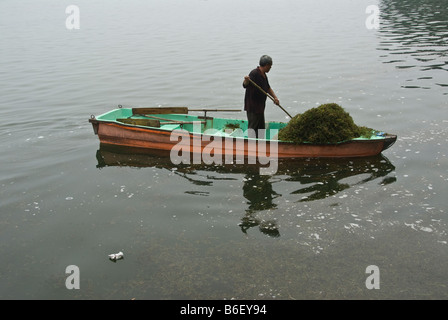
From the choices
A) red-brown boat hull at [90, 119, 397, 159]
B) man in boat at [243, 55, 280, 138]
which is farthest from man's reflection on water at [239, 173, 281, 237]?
man in boat at [243, 55, 280, 138]

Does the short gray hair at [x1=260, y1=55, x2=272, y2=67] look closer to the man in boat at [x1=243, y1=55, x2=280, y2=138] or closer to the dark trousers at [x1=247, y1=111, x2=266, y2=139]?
the man in boat at [x1=243, y1=55, x2=280, y2=138]

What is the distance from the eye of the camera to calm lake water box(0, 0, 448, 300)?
7449mm

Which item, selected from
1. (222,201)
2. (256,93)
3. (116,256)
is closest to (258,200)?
(222,201)

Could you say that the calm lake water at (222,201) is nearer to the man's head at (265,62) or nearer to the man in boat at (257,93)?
the man in boat at (257,93)

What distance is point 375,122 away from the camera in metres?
15.3

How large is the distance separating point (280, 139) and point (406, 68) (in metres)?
14.5

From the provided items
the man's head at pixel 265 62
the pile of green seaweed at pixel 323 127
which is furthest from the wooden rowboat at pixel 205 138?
the man's head at pixel 265 62

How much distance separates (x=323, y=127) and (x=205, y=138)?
340 centimetres

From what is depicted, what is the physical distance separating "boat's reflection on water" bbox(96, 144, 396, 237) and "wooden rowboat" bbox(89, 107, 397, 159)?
0.98 ft

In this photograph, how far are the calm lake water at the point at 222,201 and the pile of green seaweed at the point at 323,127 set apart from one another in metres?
0.76

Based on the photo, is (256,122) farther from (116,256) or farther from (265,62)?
(116,256)

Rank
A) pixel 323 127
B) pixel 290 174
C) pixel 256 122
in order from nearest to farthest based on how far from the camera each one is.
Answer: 1. pixel 323 127
2. pixel 290 174
3. pixel 256 122

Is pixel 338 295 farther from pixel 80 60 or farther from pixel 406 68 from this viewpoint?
pixel 80 60

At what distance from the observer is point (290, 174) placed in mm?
11406
